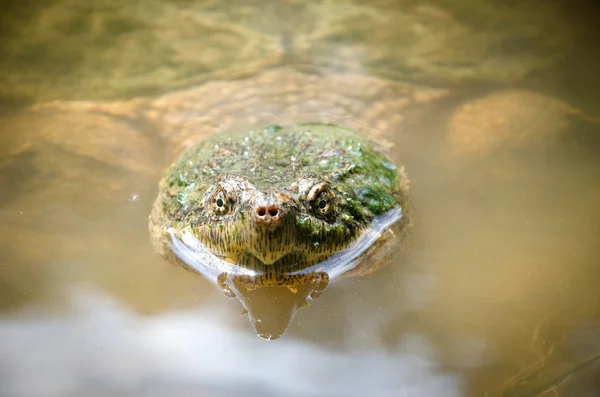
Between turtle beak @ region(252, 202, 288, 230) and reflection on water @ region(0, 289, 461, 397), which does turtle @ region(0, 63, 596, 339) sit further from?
reflection on water @ region(0, 289, 461, 397)

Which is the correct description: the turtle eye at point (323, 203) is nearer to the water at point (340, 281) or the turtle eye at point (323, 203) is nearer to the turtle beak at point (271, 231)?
the turtle beak at point (271, 231)

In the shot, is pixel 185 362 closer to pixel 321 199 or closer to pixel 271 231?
pixel 271 231

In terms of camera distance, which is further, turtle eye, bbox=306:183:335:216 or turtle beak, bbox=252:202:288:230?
turtle eye, bbox=306:183:335:216

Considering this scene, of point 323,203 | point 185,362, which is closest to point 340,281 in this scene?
point 323,203

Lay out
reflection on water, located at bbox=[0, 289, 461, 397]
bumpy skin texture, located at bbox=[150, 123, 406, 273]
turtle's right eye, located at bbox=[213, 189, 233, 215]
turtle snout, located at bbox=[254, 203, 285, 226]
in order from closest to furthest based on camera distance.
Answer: reflection on water, located at bbox=[0, 289, 461, 397] < turtle snout, located at bbox=[254, 203, 285, 226] < bumpy skin texture, located at bbox=[150, 123, 406, 273] < turtle's right eye, located at bbox=[213, 189, 233, 215]

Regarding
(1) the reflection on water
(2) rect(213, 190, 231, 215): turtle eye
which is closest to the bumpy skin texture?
(2) rect(213, 190, 231, 215): turtle eye

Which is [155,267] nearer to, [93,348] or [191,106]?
[93,348]
